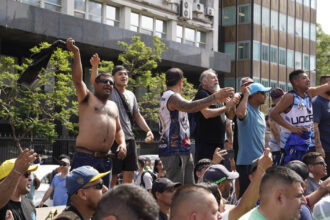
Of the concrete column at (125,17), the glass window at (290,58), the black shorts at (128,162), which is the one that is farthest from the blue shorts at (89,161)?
the glass window at (290,58)

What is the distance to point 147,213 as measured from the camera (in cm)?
269

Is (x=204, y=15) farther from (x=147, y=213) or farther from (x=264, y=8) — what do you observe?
(x=147, y=213)

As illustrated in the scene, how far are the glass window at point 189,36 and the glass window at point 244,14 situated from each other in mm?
9333

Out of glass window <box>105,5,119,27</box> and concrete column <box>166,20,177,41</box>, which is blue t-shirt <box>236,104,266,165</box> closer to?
glass window <box>105,5,119,27</box>

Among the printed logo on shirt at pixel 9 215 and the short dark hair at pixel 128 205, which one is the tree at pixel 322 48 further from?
the short dark hair at pixel 128 205

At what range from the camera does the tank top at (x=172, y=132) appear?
261 inches

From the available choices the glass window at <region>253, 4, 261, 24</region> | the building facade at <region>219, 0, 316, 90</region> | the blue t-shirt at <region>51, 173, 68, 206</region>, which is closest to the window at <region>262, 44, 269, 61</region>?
the building facade at <region>219, 0, 316, 90</region>

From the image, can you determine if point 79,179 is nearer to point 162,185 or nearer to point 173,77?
point 162,185

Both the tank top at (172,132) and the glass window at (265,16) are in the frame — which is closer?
the tank top at (172,132)

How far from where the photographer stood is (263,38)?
46.1m

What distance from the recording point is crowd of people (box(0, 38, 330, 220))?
13.7 ft

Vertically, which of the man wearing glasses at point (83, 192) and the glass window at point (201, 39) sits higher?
the glass window at point (201, 39)

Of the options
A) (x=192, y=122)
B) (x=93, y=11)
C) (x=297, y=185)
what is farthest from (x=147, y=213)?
(x=93, y=11)

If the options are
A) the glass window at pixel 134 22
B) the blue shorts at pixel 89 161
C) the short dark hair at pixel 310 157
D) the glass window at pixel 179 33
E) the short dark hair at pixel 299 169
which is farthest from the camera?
the glass window at pixel 179 33
